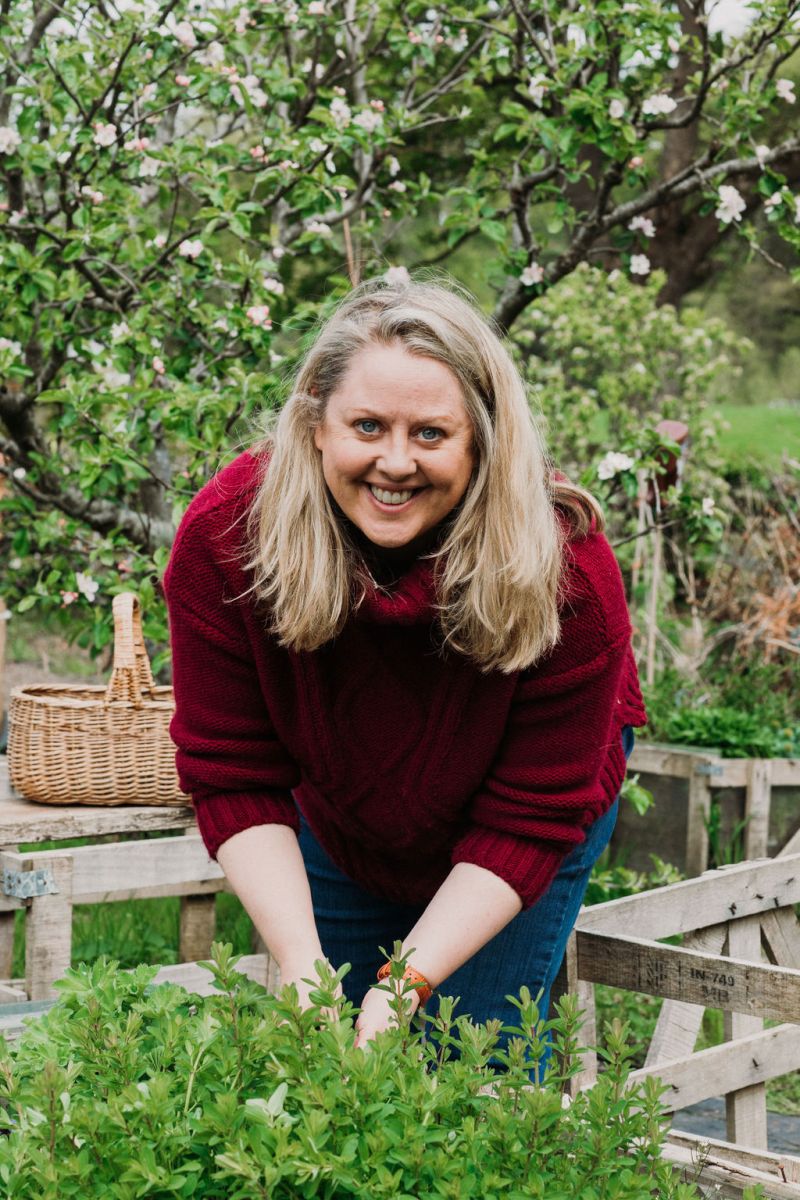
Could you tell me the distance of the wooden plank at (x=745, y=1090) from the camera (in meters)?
2.95

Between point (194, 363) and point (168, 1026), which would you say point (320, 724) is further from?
point (194, 363)

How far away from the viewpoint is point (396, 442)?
79.9 inches

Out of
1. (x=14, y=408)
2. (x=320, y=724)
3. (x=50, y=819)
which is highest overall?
(x=14, y=408)

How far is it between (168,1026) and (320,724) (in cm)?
87

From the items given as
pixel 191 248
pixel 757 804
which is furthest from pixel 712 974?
pixel 757 804

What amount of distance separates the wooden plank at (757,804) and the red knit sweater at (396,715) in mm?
3036

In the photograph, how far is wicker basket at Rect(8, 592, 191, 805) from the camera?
131 inches

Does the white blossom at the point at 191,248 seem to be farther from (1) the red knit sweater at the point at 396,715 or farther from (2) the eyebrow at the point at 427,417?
(2) the eyebrow at the point at 427,417

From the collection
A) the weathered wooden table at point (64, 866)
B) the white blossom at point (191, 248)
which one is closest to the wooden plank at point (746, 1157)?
the weathered wooden table at point (64, 866)

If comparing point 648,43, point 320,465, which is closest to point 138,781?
point 320,465

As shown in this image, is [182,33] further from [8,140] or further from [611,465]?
[611,465]

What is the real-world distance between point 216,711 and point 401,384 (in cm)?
63

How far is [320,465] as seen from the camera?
2201 millimetres

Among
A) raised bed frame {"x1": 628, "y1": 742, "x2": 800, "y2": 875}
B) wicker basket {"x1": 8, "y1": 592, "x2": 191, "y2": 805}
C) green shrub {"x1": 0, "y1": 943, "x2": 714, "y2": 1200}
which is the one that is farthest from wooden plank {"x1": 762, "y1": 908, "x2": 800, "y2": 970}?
raised bed frame {"x1": 628, "y1": 742, "x2": 800, "y2": 875}
